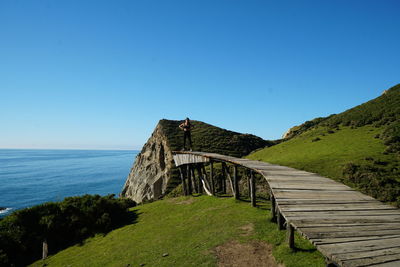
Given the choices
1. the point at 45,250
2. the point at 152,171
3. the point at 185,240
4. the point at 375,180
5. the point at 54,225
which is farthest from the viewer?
the point at 152,171

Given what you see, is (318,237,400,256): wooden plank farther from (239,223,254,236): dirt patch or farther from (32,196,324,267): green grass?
(239,223,254,236): dirt patch

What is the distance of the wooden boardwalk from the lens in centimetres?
372

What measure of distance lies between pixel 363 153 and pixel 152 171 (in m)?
40.1

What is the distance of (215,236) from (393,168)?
51.5 feet

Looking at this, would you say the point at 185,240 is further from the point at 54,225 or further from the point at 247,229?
the point at 54,225

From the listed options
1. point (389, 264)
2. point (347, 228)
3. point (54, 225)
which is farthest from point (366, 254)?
point (54, 225)

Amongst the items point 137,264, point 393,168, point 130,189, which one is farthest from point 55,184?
point 393,168

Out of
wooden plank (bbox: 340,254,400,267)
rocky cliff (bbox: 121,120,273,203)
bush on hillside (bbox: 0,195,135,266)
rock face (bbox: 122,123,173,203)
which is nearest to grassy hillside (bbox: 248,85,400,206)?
wooden plank (bbox: 340,254,400,267)

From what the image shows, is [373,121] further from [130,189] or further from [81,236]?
[130,189]

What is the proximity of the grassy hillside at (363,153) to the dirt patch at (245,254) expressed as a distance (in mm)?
10704

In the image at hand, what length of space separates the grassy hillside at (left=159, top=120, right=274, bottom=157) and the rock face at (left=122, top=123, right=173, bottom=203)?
2249mm

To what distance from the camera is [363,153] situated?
68.7 feet

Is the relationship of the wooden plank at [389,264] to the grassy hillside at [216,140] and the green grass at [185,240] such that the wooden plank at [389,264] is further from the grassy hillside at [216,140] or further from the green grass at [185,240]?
the grassy hillside at [216,140]

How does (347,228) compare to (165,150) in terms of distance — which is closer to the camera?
(347,228)
